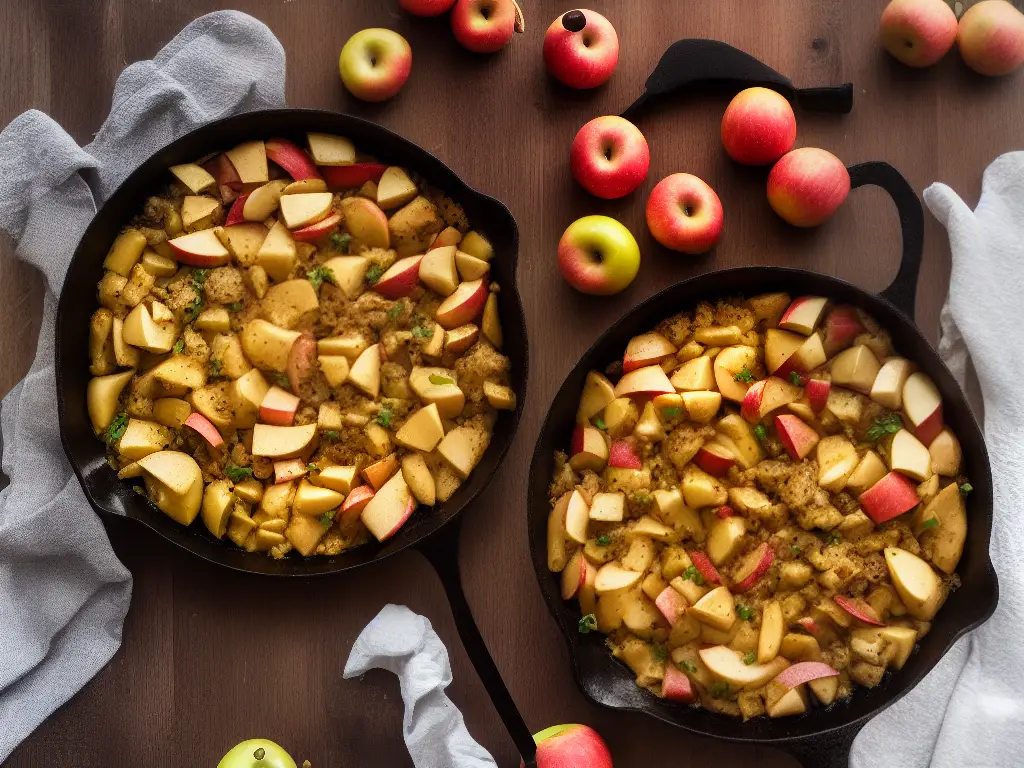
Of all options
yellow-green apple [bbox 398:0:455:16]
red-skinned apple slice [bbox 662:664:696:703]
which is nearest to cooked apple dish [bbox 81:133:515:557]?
yellow-green apple [bbox 398:0:455:16]

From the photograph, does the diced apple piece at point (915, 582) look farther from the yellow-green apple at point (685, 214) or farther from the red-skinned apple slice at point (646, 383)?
the yellow-green apple at point (685, 214)

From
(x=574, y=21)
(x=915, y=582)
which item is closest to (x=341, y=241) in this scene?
(x=574, y=21)

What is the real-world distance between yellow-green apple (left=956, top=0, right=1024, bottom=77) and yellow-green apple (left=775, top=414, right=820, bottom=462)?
0.92m

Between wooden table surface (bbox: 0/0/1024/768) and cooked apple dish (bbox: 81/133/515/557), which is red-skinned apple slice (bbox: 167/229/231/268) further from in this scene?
wooden table surface (bbox: 0/0/1024/768)

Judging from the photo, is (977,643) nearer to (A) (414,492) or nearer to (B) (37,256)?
(A) (414,492)

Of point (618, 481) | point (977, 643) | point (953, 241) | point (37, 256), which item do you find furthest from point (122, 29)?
point (977, 643)

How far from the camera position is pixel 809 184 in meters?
1.83

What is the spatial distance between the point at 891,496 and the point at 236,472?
52.6 inches

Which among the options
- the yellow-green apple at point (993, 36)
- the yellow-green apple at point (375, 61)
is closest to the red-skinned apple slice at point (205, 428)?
the yellow-green apple at point (375, 61)

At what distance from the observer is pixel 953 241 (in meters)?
1.88

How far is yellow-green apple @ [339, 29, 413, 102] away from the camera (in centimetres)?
192

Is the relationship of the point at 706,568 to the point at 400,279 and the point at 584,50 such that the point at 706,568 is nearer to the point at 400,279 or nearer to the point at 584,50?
the point at 400,279

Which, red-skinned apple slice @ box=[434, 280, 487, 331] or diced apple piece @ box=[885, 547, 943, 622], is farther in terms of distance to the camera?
red-skinned apple slice @ box=[434, 280, 487, 331]

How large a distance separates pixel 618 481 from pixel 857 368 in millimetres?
532
